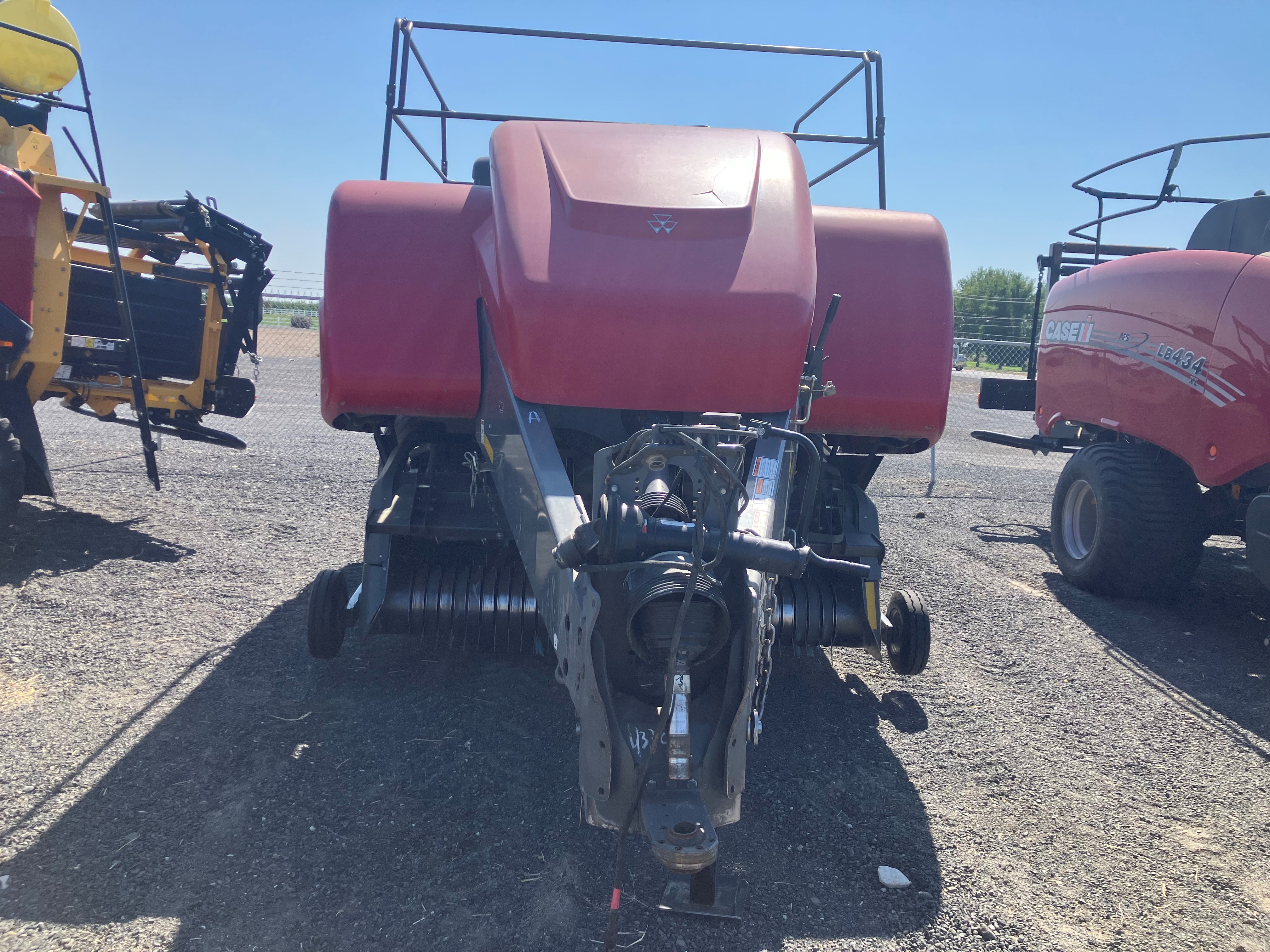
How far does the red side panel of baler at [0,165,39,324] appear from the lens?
196 inches

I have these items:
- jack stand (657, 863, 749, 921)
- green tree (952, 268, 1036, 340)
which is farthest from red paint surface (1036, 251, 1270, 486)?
green tree (952, 268, 1036, 340)

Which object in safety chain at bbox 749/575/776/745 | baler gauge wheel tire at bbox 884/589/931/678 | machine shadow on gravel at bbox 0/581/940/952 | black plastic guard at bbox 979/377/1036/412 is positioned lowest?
machine shadow on gravel at bbox 0/581/940/952

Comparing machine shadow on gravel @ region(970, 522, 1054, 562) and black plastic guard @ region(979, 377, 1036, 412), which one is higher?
black plastic guard @ region(979, 377, 1036, 412)

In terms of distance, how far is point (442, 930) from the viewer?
241cm

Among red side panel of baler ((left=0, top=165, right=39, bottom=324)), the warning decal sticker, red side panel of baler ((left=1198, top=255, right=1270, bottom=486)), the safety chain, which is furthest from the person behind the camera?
red side panel of baler ((left=0, top=165, right=39, bottom=324))

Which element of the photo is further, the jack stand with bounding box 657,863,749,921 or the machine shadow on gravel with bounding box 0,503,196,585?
the machine shadow on gravel with bounding box 0,503,196,585

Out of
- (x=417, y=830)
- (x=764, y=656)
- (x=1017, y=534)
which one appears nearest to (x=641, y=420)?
(x=764, y=656)

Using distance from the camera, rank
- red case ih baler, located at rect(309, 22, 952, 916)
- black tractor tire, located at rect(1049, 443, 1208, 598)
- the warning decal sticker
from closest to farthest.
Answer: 1. red case ih baler, located at rect(309, 22, 952, 916)
2. the warning decal sticker
3. black tractor tire, located at rect(1049, 443, 1208, 598)

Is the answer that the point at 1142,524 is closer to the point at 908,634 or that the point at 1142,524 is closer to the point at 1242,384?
the point at 1242,384

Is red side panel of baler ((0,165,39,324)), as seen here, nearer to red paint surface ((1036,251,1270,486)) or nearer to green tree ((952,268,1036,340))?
red paint surface ((1036,251,1270,486))

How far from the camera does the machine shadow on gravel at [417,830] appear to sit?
96.4 inches

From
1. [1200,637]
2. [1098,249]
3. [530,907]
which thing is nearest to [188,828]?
[530,907]

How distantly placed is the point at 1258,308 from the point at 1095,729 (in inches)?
95.7

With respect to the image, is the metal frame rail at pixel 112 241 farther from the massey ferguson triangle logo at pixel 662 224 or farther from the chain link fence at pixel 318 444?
the massey ferguson triangle logo at pixel 662 224
